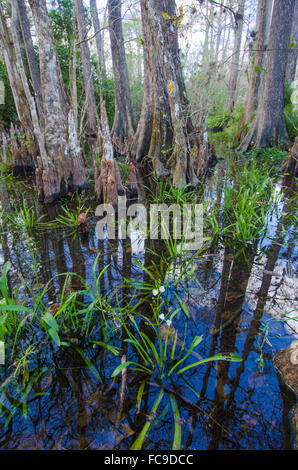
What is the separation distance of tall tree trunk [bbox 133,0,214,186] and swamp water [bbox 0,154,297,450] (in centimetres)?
251

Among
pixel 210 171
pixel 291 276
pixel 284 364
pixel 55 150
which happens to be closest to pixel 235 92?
pixel 210 171

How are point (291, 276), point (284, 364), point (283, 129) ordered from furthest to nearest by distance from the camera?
1. point (283, 129)
2. point (291, 276)
3. point (284, 364)

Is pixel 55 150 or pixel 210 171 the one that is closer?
pixel 55 150

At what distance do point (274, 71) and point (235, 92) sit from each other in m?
9.04

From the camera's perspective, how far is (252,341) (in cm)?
165

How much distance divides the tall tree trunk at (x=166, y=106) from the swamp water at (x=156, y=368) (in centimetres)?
251

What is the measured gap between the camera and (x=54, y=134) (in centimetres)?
415

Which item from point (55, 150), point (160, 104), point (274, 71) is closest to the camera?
point (55, 150)

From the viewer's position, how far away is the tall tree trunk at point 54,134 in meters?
3.77

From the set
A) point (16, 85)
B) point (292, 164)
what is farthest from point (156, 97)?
point (16, 85)

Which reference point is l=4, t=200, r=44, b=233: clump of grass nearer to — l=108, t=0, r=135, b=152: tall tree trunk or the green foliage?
l=108, t=0, r=135, b=152: tall tree trunk

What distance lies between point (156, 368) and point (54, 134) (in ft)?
13.1

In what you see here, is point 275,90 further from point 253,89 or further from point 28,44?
point 28,44
